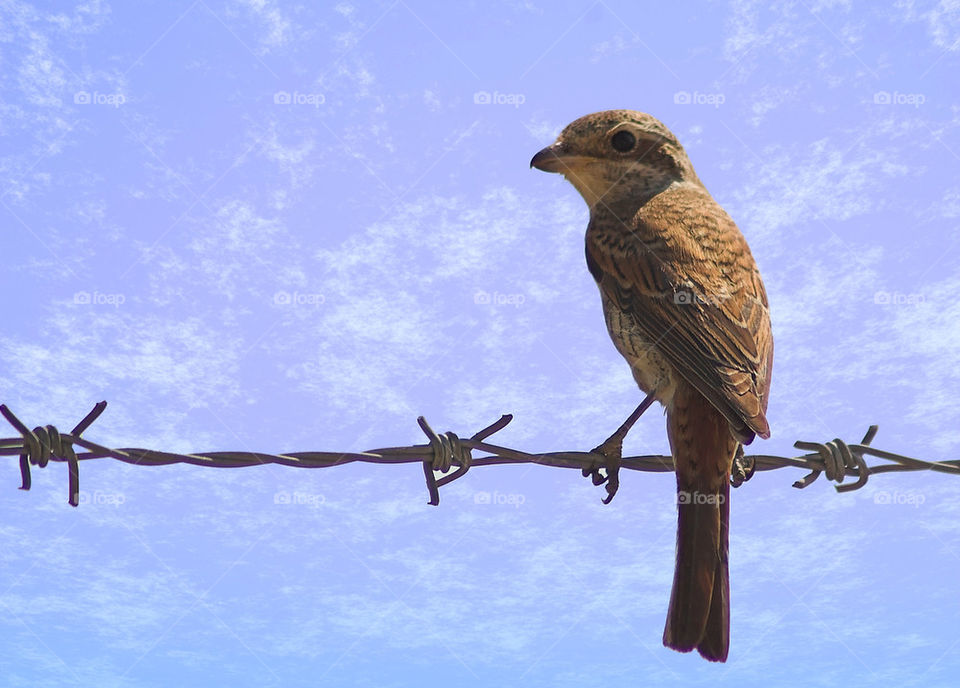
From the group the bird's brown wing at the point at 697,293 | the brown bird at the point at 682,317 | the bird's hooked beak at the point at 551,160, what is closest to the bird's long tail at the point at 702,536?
the brown bird at the point at 682,317

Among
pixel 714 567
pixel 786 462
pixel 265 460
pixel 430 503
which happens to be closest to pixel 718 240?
pixel 786 462

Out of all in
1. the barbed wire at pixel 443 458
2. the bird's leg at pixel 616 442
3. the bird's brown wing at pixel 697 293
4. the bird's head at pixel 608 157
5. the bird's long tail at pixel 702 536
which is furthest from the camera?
the bird's head at pixel 608 157

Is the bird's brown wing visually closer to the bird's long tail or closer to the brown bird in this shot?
the brown bird

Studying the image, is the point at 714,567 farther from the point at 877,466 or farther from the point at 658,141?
the point at 658,141

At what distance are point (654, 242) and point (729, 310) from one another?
0.62 metres

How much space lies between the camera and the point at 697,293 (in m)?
4.37

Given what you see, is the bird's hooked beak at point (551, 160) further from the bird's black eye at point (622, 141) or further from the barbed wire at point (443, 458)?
the barbed wire at point (443, 458)

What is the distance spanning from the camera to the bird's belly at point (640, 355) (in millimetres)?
4297

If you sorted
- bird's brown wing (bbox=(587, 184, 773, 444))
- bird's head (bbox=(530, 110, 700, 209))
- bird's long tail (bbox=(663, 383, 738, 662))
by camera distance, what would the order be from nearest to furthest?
bird's long tail (bbox=(663, 383, 738, 662)), bird's brown wing (bbox=(587, 184, 773, 444)), bird's head (bbox=(530, 110, 700, 209))

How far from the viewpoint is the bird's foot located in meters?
3.80

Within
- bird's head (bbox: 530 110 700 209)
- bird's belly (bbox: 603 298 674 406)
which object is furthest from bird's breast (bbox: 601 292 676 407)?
bird's head (bbox: 530 110 700 209)

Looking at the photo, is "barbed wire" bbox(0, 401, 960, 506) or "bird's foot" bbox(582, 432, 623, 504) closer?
"barbed wire" bbox(0, 401, 960, 506)

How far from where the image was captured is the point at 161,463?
3129mm

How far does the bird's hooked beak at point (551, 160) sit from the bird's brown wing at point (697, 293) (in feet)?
1.55
